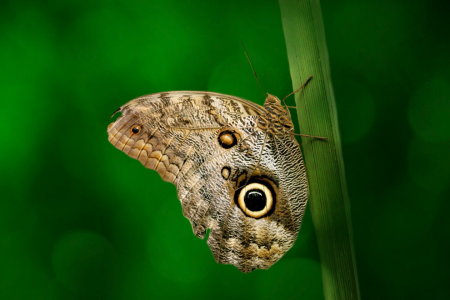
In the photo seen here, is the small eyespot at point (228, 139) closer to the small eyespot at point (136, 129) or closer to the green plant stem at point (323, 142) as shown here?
the small eyespot at point (136, 129)

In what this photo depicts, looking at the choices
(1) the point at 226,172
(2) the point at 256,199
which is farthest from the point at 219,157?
(2) the point at 256,199

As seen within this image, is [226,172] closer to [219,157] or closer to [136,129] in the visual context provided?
[219,157]

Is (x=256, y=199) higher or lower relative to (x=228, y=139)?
lower

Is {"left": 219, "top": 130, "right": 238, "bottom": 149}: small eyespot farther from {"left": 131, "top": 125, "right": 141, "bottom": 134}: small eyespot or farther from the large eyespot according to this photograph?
{"left": 131, "top": 125, "right": 141, "bottom": 134}: small eyespot

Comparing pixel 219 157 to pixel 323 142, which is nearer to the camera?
pixel 323 142

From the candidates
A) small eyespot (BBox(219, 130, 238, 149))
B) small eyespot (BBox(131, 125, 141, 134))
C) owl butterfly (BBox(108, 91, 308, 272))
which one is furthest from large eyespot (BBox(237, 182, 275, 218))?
small eyespot (BBox(131, 125, 141, 134))

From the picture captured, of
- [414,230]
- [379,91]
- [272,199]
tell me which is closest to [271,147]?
[272,199]
